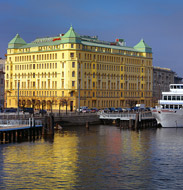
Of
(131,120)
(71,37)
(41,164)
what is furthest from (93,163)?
(71,37)

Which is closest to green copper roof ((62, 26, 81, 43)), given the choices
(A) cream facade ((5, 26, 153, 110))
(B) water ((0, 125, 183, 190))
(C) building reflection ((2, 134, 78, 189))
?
(A) cream facade ((5, 26, 153, 110))

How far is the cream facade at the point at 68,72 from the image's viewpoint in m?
178

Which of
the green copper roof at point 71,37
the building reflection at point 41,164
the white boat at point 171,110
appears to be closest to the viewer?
the building reflection at point 41,164

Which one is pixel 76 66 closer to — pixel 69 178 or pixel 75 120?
pixel 75 120

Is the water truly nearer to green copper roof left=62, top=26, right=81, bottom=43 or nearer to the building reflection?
the building reflection

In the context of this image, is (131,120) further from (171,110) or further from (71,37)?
(71,37)

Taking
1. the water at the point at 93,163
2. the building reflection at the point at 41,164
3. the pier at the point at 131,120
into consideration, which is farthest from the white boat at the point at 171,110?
the building reflection at the point at 41,164

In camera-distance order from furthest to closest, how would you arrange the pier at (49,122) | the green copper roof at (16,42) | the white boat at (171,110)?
the green copper roof at (16,42) < the white boat at (171,110) < the pier at (49,122)

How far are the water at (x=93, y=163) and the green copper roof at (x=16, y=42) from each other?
100 metres

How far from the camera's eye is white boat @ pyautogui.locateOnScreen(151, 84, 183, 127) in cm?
12238

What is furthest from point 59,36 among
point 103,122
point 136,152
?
point 136,152

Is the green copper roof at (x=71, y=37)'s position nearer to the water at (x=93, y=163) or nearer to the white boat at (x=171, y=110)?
the white boat at (x=171, y=110)

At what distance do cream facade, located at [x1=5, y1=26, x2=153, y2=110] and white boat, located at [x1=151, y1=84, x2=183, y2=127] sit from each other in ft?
169

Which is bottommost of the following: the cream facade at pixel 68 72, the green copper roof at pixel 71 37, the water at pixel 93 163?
the water at pixel 93 163
